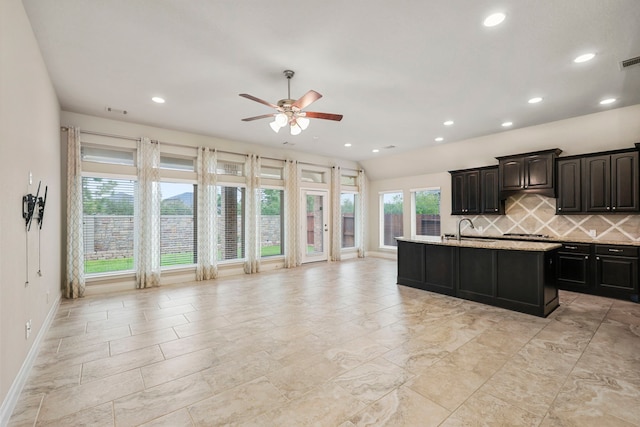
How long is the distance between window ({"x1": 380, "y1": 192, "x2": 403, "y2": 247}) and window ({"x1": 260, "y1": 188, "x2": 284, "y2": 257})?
3629 millimetres

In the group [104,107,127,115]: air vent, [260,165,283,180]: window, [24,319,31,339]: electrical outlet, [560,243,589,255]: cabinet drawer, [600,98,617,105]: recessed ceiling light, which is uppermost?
[104,107,127,115]: air vent

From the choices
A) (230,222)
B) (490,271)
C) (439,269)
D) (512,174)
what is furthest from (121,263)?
(512,174)

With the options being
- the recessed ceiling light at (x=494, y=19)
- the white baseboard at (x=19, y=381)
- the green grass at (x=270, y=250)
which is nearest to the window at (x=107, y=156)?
the white baseboard at (x=19, y=381)

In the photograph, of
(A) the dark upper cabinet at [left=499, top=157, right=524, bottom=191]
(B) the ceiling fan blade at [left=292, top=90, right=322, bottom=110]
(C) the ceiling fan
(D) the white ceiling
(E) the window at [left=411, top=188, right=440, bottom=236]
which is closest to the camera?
(D) the white ceiling

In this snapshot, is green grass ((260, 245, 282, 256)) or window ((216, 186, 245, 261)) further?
green grass ((260, 245, 282, 256))

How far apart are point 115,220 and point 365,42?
5352 mm

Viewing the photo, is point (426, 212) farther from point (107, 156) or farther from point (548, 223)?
point (107, 156)

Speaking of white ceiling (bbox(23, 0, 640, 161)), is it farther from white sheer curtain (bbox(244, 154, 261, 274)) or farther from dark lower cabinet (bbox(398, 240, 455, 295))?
dark lower cabinet (bbox(398, 240, 455, 295))

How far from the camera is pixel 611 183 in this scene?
16.0ft

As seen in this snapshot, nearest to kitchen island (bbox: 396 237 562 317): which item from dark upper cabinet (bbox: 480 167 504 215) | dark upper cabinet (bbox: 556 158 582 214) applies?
dark upper cabinet (bbox: 556 158 582 214)

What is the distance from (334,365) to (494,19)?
347 centimetres

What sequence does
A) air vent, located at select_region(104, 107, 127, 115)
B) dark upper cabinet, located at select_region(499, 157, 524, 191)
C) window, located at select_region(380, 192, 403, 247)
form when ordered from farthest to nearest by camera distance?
1. window, located at select_region(380, 192, 403, 247)
2. dark upper cabinet, located at select_region(499, 157, 524, 191)
3. air vent, located at select_region(104, 107, 127, 115)

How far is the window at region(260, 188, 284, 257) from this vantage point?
741 centimetres

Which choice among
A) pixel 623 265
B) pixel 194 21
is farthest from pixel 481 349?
pixel 194 21
